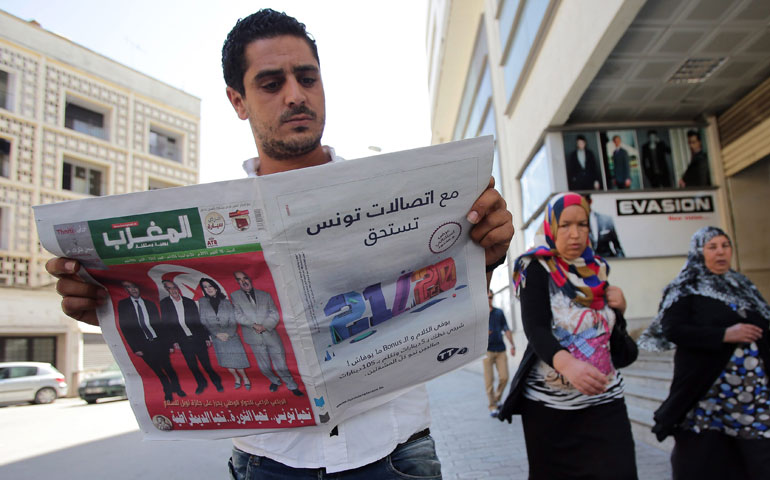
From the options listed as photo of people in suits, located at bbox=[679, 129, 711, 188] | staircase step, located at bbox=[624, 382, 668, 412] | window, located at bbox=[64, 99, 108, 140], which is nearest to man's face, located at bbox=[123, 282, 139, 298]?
staircase step, located at bbox=[624, 382, 668, 412]

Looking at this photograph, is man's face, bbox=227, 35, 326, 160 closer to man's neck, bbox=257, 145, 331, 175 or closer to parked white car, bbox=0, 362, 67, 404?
man's neck, bbox=257, 145, 331, 175

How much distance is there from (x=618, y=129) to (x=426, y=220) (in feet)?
33.2

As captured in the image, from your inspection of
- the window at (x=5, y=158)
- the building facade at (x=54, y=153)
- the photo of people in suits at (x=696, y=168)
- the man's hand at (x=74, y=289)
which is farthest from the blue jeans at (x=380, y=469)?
the window at (x=5, y=158)

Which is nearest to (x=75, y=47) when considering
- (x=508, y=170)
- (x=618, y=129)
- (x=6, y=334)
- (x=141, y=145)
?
(x=141, y=145)

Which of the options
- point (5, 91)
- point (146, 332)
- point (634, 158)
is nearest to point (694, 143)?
point (634, 158)

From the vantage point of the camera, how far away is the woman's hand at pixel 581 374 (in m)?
2.16

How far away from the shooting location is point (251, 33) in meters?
1.49

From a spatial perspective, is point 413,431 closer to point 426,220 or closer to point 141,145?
point 426,220

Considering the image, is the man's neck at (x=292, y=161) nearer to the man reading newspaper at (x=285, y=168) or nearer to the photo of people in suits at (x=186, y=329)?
the man reading newspaper at (x=285, y=168)

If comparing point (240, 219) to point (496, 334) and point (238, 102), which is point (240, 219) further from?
point (496, 334)

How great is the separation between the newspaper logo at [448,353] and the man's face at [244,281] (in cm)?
50

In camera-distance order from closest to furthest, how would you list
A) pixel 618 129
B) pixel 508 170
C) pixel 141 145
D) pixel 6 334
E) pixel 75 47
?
pixel 618 129
pixel 508 170
pixel 6 334
pixel 75 47
pixel 141 145

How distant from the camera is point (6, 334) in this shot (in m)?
20.0

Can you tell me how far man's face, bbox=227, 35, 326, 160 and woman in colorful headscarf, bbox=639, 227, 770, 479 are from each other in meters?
2.69
